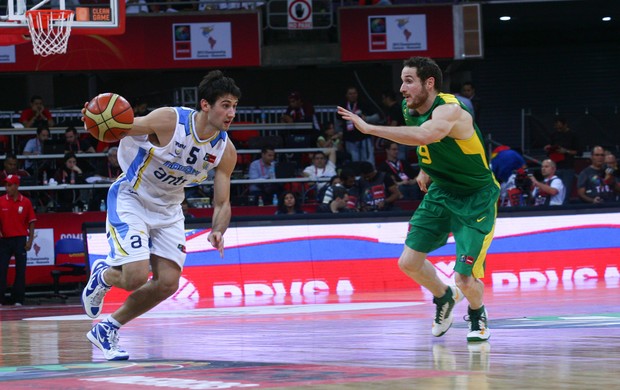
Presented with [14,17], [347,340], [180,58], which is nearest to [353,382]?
[347,340]

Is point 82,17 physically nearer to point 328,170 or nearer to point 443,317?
point 328,170

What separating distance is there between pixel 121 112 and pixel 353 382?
290 cm

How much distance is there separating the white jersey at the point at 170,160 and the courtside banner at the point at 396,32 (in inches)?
603

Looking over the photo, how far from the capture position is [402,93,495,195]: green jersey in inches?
300

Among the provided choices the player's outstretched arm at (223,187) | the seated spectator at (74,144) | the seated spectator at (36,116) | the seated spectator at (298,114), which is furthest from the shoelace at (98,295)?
the seated spectator at (298,114)

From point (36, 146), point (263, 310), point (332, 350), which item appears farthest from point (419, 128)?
point (36, 146)

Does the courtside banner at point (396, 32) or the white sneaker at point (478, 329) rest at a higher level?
the courtside banner at point (396, 32)

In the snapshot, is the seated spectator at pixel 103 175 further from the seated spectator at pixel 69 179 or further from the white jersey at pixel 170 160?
the white jersey at pixel 170 160

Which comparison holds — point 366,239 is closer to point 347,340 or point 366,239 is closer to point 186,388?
point 347,340

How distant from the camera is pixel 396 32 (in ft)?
73.2

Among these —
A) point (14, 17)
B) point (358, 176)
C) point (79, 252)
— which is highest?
point (14, 17)

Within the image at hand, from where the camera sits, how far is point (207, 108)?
7152 mm

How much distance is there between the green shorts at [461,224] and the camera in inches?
301

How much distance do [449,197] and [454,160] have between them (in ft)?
1.24
